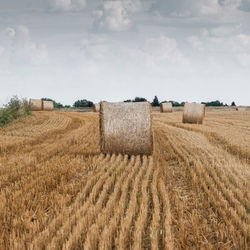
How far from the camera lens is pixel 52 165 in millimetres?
6414

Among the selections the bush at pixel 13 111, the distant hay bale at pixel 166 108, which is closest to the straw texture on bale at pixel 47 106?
the bush at pixel 13 111

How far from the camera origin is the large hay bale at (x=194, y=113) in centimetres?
1764

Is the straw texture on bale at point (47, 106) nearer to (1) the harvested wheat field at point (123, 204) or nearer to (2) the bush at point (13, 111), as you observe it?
(2) the bush at point (13, 111)

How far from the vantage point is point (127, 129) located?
7871 mm

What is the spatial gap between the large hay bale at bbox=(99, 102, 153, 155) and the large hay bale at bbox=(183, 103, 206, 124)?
33.8 feet

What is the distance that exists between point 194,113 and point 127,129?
10767mm

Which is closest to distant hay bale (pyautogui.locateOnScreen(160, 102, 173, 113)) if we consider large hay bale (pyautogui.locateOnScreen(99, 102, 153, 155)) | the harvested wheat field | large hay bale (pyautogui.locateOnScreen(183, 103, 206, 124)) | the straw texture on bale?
the straw texture on bale

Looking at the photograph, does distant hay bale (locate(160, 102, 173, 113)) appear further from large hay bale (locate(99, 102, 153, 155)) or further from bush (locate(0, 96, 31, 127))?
large hay bale (locate(99, 102, 153, 155))

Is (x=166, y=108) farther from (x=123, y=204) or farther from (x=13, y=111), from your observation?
(x=123, y=204)

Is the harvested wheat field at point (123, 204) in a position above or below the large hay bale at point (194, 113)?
below

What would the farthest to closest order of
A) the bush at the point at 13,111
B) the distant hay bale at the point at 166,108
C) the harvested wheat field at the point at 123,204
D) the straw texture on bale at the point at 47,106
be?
the distant hay bale at the point at 166,108, the straw texture on bale at the point at 47,106, the bush at the point at 13,111, the harvested wheat field at the point at 123,204

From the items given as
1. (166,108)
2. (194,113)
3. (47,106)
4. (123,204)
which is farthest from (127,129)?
(166,108)

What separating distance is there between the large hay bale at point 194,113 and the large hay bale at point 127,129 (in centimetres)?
1031

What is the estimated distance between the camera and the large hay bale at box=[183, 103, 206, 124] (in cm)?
1764
